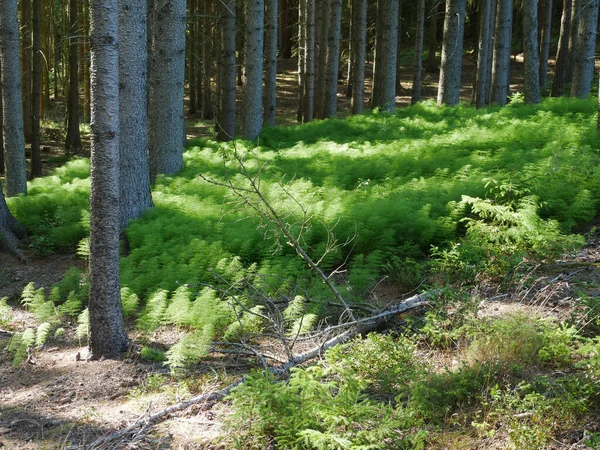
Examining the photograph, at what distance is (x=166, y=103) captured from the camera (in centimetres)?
1188

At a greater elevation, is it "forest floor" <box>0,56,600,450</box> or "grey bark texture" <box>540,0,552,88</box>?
"grey bark texture" <box>540,0,552,88</box>

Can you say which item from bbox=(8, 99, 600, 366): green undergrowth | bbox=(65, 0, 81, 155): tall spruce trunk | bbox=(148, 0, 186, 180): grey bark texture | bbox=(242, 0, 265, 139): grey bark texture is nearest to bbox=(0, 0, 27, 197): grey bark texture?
bbox=(8, 99, 600, 366): green undergrowth

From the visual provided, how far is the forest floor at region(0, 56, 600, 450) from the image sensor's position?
4570mm

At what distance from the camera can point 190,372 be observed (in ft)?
18.4

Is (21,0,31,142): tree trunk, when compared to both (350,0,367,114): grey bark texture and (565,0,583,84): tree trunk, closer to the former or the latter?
(350,0,367,114): grey bark texture

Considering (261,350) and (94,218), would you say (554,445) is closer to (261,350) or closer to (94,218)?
(261,350)

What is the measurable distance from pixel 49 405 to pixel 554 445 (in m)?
4.10

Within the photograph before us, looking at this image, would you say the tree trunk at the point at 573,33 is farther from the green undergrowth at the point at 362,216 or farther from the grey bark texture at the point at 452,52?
the green undergrowth at the point at 362,216

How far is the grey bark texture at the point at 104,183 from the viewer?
5605mm

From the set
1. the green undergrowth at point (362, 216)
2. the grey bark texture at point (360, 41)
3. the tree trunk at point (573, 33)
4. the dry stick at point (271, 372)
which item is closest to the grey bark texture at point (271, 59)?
the grey bark texture at point (360, 41)

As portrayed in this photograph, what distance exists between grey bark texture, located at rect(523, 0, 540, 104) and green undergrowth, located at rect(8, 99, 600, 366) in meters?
3.17

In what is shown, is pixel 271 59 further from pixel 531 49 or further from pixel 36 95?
pixel 531 49

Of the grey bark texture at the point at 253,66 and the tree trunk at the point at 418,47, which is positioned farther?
the tree trunk at the point at 418,47

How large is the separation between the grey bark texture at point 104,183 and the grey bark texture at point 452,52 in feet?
37.4
